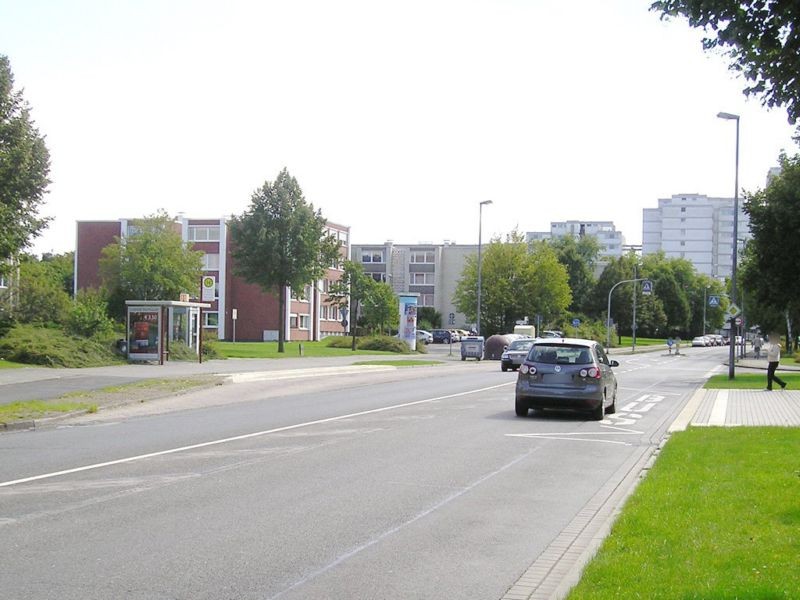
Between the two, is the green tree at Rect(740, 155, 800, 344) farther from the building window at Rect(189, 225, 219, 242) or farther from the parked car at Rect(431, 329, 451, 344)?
the parked car at Rect(431, 329, 451, 344)

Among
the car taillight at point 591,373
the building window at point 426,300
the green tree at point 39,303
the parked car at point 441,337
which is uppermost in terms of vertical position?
the building window at point 426,300

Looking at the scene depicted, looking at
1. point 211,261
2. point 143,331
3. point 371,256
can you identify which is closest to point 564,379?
point 143,331

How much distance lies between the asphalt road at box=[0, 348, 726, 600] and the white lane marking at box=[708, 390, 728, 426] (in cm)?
137

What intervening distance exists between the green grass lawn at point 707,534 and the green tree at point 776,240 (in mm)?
22629

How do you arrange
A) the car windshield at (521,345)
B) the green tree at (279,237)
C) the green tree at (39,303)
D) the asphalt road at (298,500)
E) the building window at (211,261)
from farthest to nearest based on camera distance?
the building window at (211,261) → the green tree at (279,237) → the car windshield at (521,345) → the green tree at (39,303) → the asphalt road at (298,500)

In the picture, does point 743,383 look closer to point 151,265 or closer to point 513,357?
point 513,357

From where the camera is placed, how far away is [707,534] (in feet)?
25.3

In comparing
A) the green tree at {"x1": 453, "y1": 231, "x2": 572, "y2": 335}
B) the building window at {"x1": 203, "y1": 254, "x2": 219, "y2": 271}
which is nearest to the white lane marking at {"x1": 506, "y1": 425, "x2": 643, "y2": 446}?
the green tree at {"x1": 453, "y1": 231, "x2": 572, "y2": 335}

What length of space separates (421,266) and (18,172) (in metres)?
91.4

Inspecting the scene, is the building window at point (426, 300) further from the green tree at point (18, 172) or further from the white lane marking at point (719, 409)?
the white lane marking at point (719, 409)

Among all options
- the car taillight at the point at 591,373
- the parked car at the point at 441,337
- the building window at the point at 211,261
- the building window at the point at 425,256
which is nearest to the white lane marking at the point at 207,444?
the car taillight at the point at 591,373

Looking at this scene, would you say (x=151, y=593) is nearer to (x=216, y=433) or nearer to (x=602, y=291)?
(x=216, y=433)

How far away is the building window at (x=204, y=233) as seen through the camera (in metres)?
91.7

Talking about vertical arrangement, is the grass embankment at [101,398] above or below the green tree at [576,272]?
below
